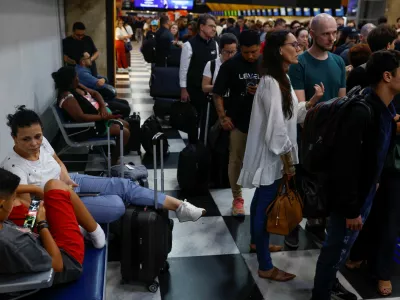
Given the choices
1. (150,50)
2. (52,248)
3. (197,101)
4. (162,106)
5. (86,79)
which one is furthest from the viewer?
(150,50)

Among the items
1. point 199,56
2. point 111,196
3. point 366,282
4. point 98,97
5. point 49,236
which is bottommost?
point 366,282

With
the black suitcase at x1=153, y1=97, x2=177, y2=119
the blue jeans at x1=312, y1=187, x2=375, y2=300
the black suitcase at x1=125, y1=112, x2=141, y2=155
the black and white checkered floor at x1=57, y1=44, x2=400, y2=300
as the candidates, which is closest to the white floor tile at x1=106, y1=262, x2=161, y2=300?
the black and white checkered floor at x1=57, y1=44, x2=400, y2=300

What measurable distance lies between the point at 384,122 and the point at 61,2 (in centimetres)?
627

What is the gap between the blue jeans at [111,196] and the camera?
2.41 metres

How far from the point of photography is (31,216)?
1.95 m

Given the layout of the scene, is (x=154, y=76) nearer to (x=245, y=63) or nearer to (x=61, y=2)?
(x=61, y=2)

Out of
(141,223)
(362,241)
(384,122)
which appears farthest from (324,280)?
(141,223)

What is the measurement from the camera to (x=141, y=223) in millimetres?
2324

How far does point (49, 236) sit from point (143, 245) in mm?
666

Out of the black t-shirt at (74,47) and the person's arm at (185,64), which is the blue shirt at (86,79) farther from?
the person's arm at (185,64)

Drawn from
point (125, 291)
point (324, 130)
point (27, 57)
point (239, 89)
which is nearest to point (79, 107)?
point (27, 57)

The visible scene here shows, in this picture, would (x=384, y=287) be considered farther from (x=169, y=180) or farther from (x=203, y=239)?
(x=169, y=180)

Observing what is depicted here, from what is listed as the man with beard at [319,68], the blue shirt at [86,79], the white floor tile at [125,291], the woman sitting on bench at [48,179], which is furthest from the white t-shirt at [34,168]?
the blue shirt at [86,79]

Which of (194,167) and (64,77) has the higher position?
(64,77)
